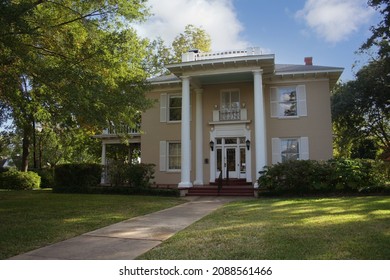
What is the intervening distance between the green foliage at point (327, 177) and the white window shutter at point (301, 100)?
159 inches

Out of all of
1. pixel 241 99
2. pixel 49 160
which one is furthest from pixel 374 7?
pixel 49 160

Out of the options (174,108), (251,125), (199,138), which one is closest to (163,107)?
(174,108)

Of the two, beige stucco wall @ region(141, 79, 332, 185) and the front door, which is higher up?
beige stucco wall @ region(141, 79, 332, 185)

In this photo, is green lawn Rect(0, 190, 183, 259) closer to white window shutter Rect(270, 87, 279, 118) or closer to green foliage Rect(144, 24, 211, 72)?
white window shutter Rect(270, 87, 279, 118)

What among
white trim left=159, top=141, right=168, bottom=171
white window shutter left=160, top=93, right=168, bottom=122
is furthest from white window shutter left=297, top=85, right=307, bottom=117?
white trim left=159, top=141, right=168, bottom=171

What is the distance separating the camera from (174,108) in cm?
1978

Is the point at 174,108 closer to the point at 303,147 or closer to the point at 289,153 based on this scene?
the point at 289,153

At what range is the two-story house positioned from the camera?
16609mm

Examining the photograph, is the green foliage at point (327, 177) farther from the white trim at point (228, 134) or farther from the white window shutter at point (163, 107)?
the white window shutter at point (163, 107)

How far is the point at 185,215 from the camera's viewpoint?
9500 millimetres

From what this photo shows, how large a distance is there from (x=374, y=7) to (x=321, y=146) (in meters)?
7.32

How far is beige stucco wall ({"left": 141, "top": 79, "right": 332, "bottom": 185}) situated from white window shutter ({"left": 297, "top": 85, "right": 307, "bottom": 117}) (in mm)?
164

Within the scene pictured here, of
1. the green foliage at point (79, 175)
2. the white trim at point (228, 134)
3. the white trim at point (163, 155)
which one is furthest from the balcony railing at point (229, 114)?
the green foliage at point (79, 175)

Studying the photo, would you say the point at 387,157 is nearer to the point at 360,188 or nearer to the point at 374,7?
the point at 360,188
